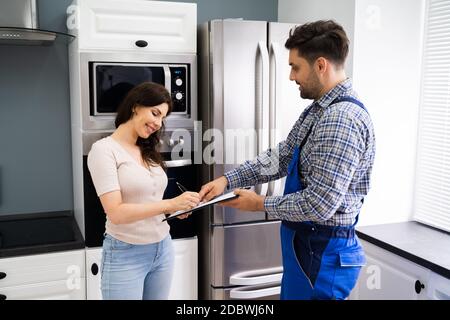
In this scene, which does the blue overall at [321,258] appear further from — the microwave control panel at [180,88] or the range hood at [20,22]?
the range hood at [20,22]

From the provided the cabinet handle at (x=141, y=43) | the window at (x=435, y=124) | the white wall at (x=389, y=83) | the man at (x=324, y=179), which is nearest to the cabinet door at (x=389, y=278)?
the white wall at (x=389, y=83)

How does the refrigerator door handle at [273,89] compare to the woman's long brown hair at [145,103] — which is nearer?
the woman's long brown hair at [145,103]

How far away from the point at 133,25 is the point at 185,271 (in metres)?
1.25

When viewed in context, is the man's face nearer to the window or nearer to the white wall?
the white wall

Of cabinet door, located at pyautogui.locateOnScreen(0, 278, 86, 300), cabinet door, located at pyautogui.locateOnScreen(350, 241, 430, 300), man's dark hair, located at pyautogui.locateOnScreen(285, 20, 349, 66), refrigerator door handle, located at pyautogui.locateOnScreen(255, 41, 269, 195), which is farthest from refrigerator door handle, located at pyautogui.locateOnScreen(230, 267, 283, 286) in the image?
man's dark hair, located at pyautogui.locateOnScreen(285, 20, 349, 66)

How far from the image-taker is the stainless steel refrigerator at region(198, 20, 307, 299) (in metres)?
2.39

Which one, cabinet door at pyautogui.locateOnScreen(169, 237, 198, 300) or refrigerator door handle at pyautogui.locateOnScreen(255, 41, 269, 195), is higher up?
refrigerator door handle at pyautogui.locateOnScreen(255, 41, 269, 195)

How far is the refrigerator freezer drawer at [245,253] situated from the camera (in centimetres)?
250

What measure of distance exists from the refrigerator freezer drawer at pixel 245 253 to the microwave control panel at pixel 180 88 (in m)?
0.63

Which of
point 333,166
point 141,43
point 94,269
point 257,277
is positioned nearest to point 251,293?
point 257,277

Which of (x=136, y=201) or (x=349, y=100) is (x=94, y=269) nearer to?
(x=136, y=201)

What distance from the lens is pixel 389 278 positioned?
231cm

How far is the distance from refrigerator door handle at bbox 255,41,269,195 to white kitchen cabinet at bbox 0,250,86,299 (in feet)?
3.35

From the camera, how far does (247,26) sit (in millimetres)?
2387
